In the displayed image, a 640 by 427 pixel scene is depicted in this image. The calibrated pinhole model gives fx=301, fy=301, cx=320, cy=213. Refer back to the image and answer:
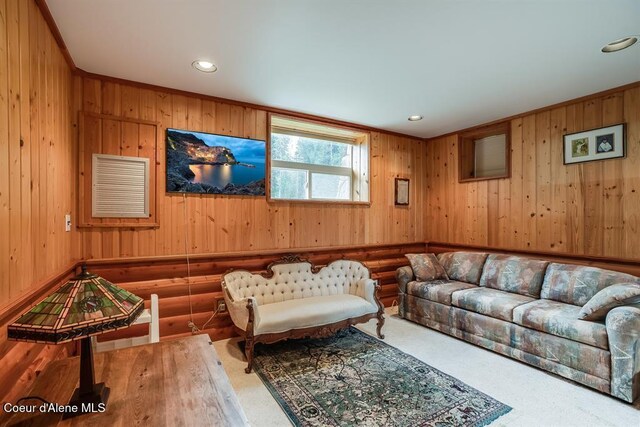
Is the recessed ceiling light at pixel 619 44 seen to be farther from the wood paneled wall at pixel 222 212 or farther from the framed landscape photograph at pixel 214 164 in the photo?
the framed landscape photograph at pixel 214 164

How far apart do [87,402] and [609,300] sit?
3.44 meters

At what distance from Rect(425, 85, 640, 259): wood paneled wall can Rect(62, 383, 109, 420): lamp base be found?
14.3 feet

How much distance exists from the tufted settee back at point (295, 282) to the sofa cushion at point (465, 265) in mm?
1287

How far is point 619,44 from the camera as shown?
230cm

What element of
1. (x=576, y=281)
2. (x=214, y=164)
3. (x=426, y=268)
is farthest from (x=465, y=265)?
(x=214, y=164)

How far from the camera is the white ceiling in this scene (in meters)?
1.93

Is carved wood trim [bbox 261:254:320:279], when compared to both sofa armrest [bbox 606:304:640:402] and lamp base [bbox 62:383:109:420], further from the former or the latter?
sofa armrest [bbox 606:304:640:402]

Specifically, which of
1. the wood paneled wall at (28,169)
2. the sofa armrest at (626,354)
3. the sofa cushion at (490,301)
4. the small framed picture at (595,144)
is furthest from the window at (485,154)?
the wood paneled wall at (28,169)

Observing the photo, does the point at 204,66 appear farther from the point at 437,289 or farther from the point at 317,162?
the point at 437,289

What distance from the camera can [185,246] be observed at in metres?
3.19

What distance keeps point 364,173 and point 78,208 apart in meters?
3.43

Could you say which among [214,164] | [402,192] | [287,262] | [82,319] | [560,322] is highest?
[214,164]

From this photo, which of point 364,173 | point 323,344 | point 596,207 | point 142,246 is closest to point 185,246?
point 142,246

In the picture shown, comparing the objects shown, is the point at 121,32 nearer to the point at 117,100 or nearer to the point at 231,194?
the point at 117,100
